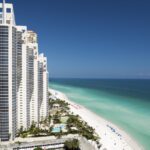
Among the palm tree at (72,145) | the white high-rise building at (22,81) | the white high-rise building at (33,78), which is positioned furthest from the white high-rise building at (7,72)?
the white high-rise building at (33,78)

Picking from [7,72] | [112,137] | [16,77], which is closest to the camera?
[7,72]

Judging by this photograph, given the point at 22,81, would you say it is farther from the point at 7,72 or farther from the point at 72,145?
the point at 72,145

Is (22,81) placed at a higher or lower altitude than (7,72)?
lower

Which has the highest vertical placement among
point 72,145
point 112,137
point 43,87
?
point 43,87

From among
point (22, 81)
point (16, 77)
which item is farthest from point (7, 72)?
point (22, 81)

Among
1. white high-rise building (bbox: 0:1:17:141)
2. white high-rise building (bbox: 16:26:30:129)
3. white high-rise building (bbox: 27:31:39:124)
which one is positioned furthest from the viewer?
white high-rise building (bbox: 27:31:39:124)

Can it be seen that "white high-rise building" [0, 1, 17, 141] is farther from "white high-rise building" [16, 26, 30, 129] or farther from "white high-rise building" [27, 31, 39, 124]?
"white high-rise building" [27, 31, 39, 124]

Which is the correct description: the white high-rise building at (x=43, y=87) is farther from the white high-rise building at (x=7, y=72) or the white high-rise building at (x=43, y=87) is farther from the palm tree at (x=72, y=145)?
the palm tree at (x=72, y=145)

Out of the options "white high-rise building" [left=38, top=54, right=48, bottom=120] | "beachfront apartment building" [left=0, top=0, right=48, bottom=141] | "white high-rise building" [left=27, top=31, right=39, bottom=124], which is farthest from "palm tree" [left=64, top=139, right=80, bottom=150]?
"white high-rise building" [left=38, top=54, right=48, bottom=120]

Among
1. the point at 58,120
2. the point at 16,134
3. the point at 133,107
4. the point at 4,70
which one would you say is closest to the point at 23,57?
the point at 4,70
